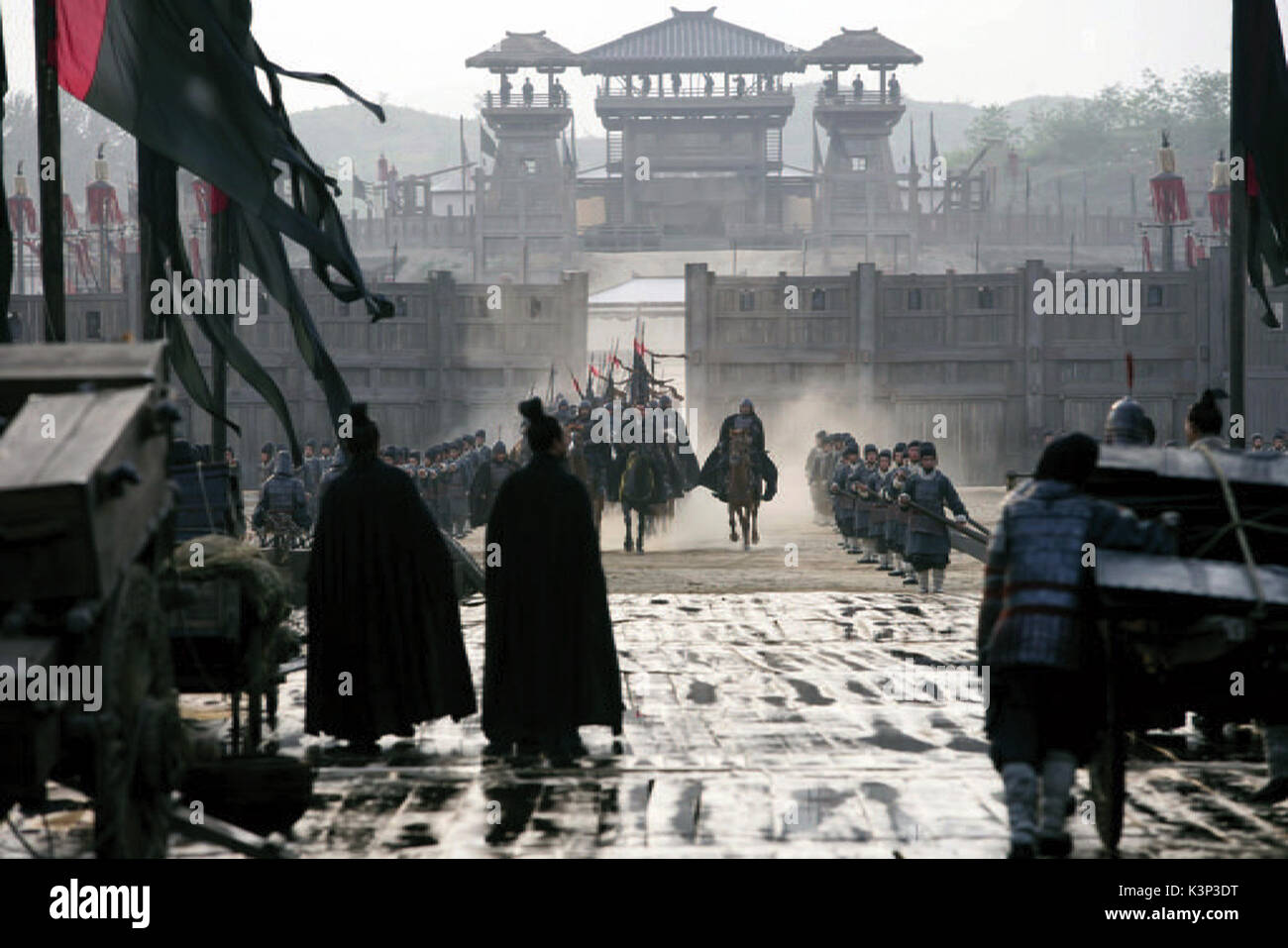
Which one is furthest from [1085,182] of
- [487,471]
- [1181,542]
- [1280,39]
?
[1181,542]

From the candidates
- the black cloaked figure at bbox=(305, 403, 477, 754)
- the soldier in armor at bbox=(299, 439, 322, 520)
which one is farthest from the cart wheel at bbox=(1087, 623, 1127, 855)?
the soldier in armor at bbox=(299, 439, 322, 520)

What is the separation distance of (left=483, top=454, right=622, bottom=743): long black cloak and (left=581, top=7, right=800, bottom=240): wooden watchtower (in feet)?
200

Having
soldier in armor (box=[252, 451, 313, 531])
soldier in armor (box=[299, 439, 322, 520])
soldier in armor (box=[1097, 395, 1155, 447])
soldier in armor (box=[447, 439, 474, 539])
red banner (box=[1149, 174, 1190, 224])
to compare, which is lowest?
soldier in armor (box=[447, 439, 474, 539])

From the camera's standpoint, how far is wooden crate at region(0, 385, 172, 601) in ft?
16.7

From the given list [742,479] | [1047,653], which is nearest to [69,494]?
[1047,653]

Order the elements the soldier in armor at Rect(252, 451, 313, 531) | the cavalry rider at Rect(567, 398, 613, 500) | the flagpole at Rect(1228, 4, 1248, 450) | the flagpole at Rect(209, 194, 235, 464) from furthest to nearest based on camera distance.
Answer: the cavalry rider at Rect(567, 398, 613, 500) < the soldier in armor at Rect(252, 451, 313, 531) < the flagpole at Rect(209, 194, 235, 464) < the flagpole at Rect(1228, 4, 1248, 450)

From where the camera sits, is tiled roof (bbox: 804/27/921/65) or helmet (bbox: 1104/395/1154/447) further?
tiled roof (bbox: 804/27/921/65)

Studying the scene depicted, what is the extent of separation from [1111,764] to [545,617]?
3.61 m

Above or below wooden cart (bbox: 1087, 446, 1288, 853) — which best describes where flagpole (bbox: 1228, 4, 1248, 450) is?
above

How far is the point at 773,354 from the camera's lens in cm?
4159

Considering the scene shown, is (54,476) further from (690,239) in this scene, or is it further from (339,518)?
(690,239)

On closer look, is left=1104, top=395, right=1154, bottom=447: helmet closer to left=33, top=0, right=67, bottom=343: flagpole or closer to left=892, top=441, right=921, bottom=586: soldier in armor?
left=33, top=0, right=67, bottom=343: flagpole
